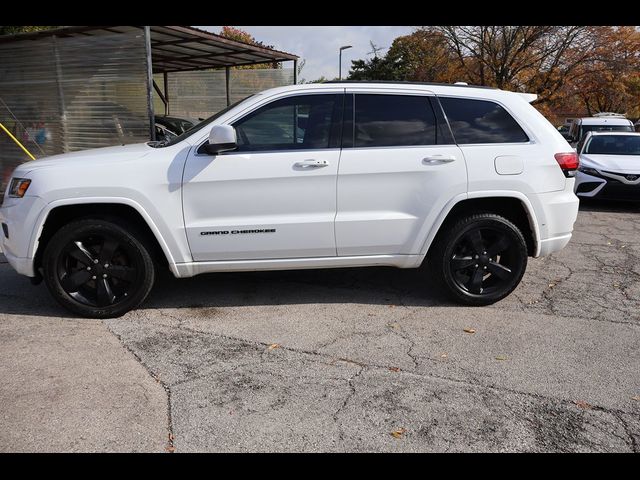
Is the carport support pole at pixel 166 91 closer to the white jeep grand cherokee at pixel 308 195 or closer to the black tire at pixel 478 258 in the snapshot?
the white jeep grand cherokee at pixel 308 195

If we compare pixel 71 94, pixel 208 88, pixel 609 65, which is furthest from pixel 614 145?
pixel 609 65

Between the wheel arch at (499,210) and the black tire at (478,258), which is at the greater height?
the wheel arch at (499,210)

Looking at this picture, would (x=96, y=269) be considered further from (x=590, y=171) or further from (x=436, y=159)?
(x=590, y=171)

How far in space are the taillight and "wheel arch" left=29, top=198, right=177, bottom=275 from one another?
133 inches

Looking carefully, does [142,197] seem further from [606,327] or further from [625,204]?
[625,204]

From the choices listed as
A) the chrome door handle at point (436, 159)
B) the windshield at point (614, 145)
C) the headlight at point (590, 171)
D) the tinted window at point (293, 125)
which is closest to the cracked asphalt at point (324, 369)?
the chrome door handle at point (436, 159)

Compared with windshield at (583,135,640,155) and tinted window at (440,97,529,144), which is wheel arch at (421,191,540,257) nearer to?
tinted window at (440,97,529,144)

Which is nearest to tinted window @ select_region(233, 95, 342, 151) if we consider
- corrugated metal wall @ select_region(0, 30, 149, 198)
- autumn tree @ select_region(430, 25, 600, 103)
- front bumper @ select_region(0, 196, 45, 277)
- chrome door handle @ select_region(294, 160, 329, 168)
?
chrome door handle @ select_region(294, 160, 329, 168)

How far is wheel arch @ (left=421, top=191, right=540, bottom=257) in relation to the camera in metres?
4.25

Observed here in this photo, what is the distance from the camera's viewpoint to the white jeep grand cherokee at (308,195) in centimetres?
398

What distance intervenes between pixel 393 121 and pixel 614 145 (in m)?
7.95

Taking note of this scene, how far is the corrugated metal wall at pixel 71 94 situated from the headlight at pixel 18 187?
13.6ft

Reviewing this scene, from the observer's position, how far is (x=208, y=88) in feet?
57.0

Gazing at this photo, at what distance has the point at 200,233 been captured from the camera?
407 cm
